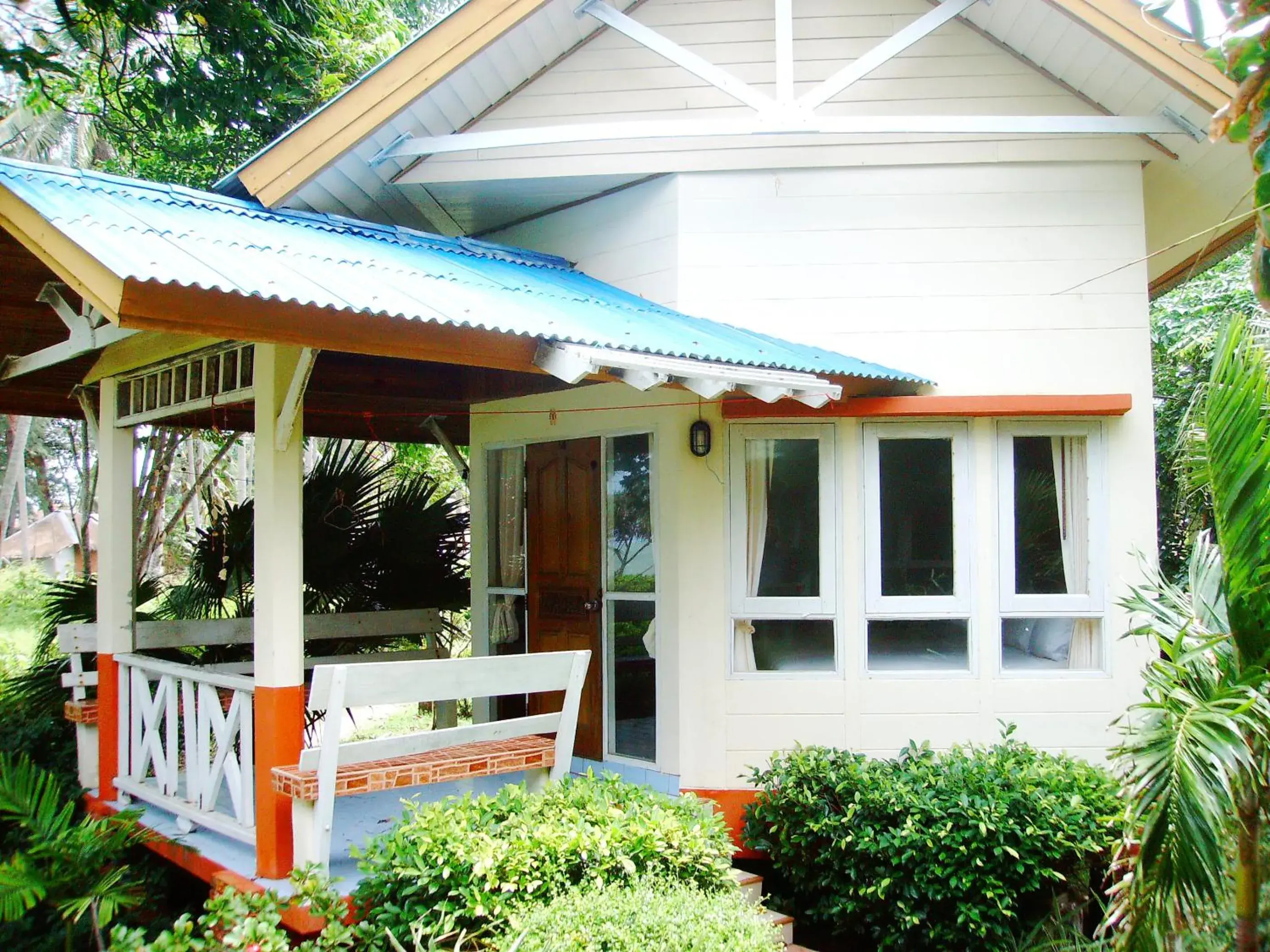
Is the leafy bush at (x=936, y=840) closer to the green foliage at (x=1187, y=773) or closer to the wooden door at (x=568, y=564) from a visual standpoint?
the green foliage at (x=1187, y=773)

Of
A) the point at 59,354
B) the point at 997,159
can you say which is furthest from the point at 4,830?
the point at 997,159

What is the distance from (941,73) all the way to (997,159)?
71cm

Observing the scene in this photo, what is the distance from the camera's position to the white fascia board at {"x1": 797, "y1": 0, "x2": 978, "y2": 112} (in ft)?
20.5

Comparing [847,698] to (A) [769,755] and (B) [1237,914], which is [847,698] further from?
(B) [1237,914]

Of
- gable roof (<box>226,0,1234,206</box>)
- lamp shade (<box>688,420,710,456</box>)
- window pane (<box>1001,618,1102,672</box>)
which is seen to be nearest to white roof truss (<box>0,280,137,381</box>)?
gable roof (<box>226,0,1234,206</box>)

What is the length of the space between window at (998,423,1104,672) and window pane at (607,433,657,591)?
226cm

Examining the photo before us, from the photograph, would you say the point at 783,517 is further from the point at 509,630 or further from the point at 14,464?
the point at 14,464

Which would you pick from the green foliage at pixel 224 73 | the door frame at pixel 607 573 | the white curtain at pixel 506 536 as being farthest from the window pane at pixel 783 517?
the green foliage at pixel 224 73

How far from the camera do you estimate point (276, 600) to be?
16.4ft

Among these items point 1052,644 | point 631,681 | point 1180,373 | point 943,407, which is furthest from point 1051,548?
point 1180,373

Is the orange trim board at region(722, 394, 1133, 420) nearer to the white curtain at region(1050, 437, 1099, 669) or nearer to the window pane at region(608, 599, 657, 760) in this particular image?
the white curtain at region(1050, 437, 1099, 669)

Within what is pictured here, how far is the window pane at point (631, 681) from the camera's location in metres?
6.83

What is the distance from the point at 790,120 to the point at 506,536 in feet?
11.7

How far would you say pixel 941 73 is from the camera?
6.91 meters
